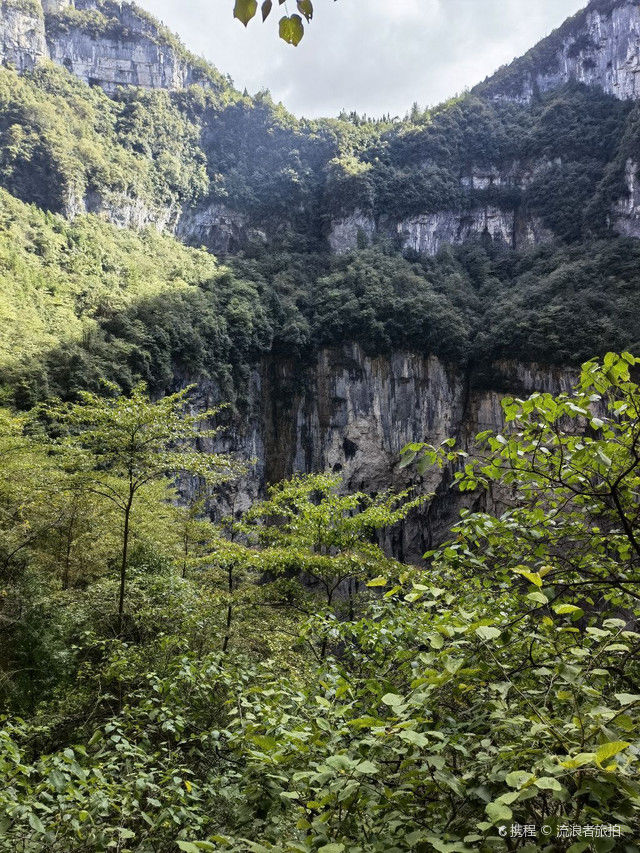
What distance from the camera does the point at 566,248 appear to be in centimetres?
3544

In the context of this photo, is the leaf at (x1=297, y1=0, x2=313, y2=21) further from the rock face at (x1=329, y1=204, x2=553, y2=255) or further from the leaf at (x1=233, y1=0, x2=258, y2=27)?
the rock face at (x1=329, y1=204, x2=553, y2=255)

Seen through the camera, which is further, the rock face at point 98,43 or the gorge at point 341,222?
the rock face at point 98,43

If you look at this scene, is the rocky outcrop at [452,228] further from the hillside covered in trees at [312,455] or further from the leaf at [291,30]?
the leaf at [291,30]

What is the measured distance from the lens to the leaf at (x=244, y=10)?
1191 mm

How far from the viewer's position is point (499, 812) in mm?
871

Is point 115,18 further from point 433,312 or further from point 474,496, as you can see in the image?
point 474,496

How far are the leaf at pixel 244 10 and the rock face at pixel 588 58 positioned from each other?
51930 millimetres

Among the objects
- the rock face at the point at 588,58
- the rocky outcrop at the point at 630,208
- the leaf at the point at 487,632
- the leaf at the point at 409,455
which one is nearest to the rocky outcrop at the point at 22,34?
the rock face at the point at 588,58

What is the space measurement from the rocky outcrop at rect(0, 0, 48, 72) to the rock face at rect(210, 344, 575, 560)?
2896 cm

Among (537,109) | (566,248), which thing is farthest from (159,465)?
(537,109)

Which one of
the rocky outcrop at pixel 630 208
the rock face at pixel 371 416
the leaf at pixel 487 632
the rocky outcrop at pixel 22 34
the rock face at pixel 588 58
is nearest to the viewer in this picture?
the leaf at pixel 487 632

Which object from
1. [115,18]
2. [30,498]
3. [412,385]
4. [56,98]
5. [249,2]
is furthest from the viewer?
[115,18]

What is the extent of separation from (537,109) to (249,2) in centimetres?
5424

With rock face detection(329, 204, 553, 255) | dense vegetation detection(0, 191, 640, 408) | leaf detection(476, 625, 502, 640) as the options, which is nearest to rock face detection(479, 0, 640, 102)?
rock face detection(329, 204, 553, 255)
